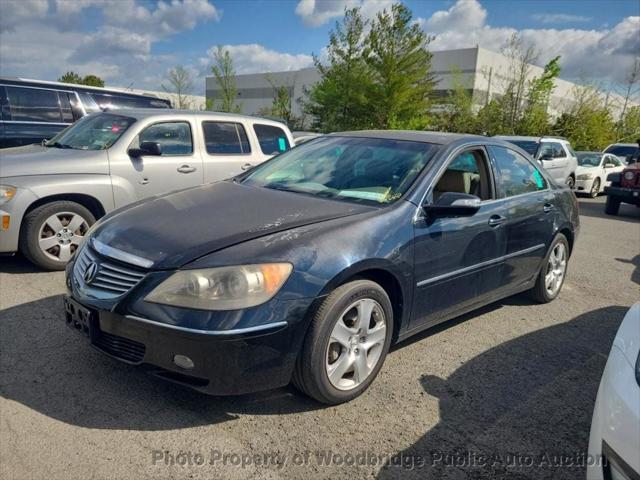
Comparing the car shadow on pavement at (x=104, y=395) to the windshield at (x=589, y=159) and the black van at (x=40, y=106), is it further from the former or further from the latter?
the windshield at (x=589, y=159)

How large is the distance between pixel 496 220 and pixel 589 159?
559 inches

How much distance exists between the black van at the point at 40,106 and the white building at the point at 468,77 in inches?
922

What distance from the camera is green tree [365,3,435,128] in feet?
80.7

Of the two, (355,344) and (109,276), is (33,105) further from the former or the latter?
(355,344)

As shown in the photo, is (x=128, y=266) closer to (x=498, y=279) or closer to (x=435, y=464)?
(x=435, y=464)

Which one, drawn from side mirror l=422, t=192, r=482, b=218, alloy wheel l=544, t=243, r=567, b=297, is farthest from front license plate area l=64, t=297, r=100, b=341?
alloy wheel l=544, t=243, r=567, b=297

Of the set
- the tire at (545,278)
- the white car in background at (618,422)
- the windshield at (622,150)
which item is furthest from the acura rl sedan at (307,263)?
the windshield at (622,150)

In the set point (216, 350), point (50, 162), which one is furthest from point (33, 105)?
point (216, 350)

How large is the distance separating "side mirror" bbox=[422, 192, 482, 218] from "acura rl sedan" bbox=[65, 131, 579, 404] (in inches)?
0.4

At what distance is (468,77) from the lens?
36.6 m

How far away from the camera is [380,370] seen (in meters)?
3.35

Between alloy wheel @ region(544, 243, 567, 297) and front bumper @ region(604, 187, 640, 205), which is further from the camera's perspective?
front bumper @ region(604, 187, 640, 205)

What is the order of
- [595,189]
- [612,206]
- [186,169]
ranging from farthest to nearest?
[595,189]
[612,206]
[186,169]

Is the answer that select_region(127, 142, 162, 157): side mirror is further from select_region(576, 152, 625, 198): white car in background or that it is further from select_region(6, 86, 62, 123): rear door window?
select_region(576, 152, 625, 198): white car in background
